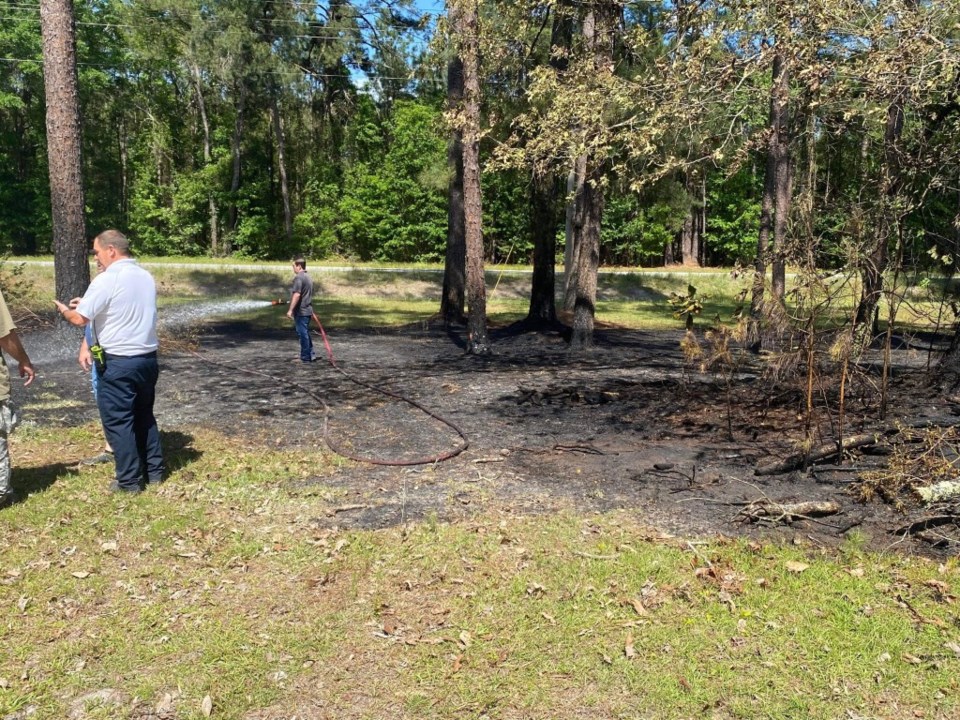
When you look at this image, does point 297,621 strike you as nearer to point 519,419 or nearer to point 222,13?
point 519,419

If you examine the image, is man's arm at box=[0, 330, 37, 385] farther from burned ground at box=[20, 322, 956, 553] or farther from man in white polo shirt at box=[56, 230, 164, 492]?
burned ground at box=[20, 322, 956, 553]

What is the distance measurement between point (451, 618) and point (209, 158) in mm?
41645

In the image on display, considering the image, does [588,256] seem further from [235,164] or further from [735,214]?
[235,164]

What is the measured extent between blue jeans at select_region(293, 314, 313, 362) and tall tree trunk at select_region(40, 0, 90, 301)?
3.15 m

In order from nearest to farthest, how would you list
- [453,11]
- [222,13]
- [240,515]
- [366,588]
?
[366,588]
[240,515]
[453,11]
[222,13]

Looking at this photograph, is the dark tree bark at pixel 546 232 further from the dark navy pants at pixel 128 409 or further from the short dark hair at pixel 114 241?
the dark navy pants at pixel 128 409

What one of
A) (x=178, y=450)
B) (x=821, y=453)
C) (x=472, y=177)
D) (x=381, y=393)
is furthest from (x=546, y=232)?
(x=178, y=450)

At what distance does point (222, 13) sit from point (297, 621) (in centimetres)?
3638

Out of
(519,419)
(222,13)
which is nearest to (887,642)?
(519,419)

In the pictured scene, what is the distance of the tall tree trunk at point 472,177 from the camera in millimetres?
12336

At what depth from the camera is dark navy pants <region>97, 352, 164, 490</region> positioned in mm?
5781

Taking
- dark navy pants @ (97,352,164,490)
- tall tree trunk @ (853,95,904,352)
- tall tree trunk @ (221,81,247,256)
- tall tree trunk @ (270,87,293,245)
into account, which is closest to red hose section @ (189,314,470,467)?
dark navy pants @ (97,352,164,490)

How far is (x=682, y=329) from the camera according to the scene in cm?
2067

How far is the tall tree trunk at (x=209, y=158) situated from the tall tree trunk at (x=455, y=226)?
2599 cm
